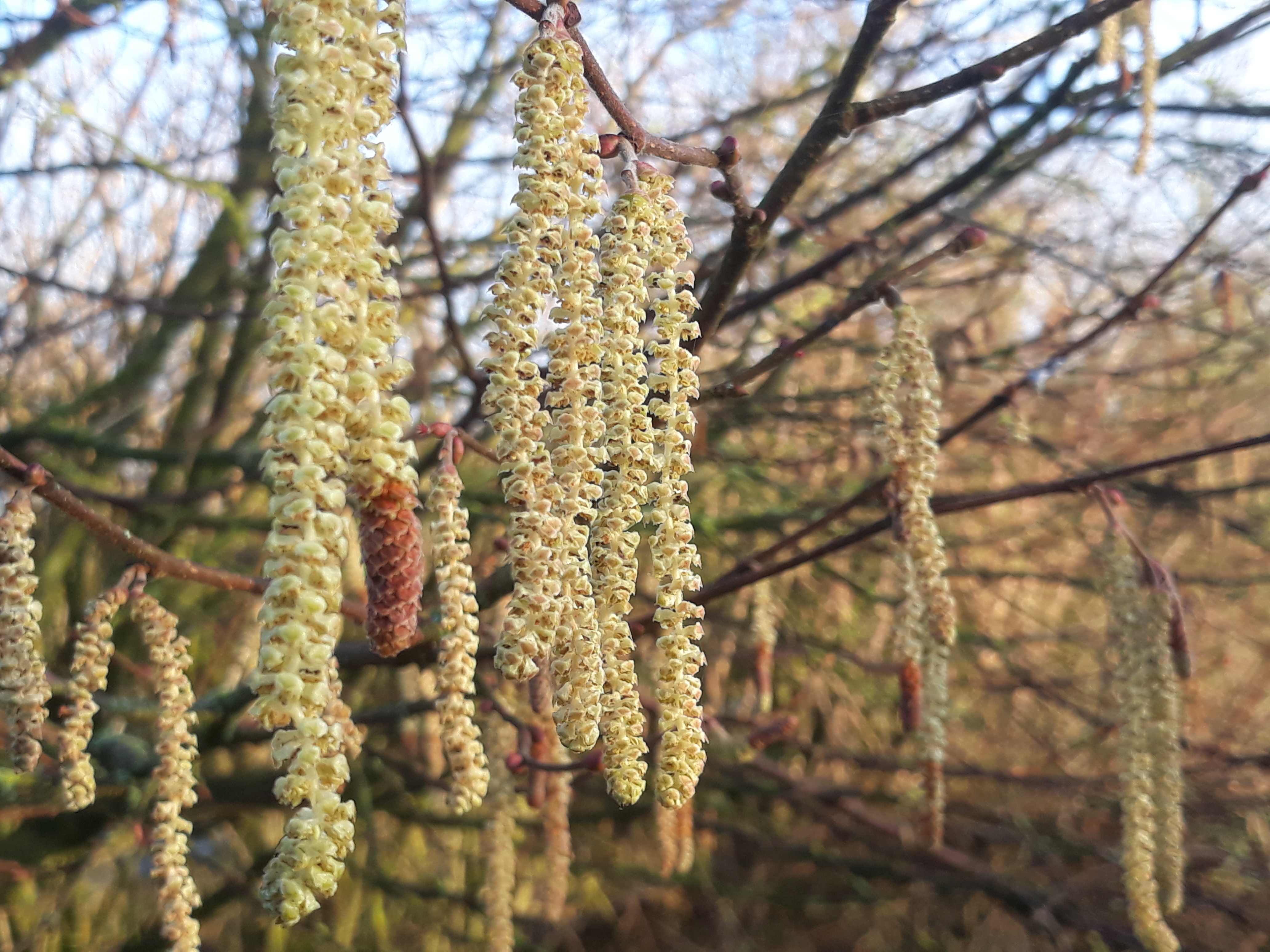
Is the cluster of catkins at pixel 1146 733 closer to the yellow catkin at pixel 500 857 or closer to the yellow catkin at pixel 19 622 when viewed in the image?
the yellow catkin at pixel 500 857

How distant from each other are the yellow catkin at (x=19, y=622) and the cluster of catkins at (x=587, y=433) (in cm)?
79

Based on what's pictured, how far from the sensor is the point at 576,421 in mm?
883

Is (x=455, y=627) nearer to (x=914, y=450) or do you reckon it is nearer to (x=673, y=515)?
(x=673, y=515)

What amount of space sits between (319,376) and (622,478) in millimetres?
341

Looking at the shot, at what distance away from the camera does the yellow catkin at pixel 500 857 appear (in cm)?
195

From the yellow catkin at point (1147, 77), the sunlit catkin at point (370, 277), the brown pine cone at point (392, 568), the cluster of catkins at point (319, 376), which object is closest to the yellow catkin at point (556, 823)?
the brown pine cone at point (392, 568)

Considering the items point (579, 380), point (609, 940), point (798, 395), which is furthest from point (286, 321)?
point (609, 940)

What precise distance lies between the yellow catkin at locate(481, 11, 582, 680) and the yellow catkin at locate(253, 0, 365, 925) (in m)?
0.17

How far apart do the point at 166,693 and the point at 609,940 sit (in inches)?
183

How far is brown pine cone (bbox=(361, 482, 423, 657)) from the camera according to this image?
33.5 inches

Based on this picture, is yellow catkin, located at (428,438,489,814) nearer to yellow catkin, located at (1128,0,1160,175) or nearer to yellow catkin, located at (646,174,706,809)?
yellow catkin, located at (646,174,706,809)

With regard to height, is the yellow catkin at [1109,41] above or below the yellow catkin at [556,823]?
above

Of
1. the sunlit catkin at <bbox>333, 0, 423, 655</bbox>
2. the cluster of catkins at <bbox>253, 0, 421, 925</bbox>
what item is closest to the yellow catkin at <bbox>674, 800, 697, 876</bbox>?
the cluster of catkins at <bbox>253, 0, 421, 925</bbox>

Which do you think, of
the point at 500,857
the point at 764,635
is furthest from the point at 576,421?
the point at 764,635
